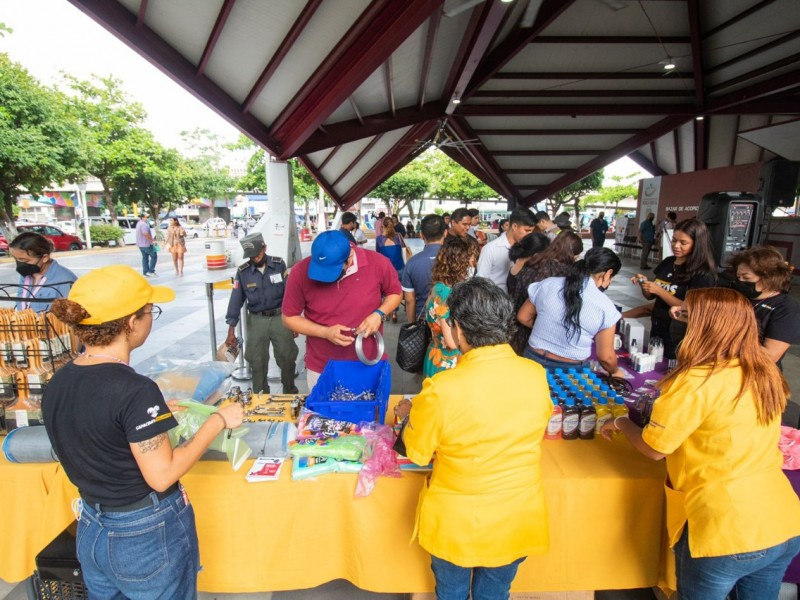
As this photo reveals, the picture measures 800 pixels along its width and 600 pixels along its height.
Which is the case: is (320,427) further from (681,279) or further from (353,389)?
(681,279)

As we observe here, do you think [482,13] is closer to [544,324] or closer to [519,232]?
[519,232]

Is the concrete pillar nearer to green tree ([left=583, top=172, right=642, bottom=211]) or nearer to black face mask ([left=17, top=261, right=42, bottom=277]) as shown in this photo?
black face mask ([left=17, top=261, right=42, bottom=277])

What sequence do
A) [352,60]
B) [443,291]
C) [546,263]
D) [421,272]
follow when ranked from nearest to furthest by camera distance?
[443,291]
[546,263]
[421,272]
[352,60]

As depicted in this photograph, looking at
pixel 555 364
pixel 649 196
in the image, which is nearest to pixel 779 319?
pixel 555 364

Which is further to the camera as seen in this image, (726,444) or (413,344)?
(413,344)

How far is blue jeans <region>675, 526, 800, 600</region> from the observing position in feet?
4.81

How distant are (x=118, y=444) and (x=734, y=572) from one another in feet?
6.36

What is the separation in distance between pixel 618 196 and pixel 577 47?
37.9 m

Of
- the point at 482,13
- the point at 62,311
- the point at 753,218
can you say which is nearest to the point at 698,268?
the point at 62,311

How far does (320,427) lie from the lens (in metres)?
2.10

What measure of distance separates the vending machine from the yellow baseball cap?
854 cm

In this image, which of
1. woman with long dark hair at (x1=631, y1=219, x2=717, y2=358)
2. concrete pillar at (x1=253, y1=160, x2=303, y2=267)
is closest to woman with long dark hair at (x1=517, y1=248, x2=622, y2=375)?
woman with long dark hair at (x1=631, y1=219, x2=717, y2=358)

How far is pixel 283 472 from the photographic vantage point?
1896mm

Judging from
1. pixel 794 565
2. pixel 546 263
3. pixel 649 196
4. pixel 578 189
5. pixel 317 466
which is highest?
pixel 578 189
